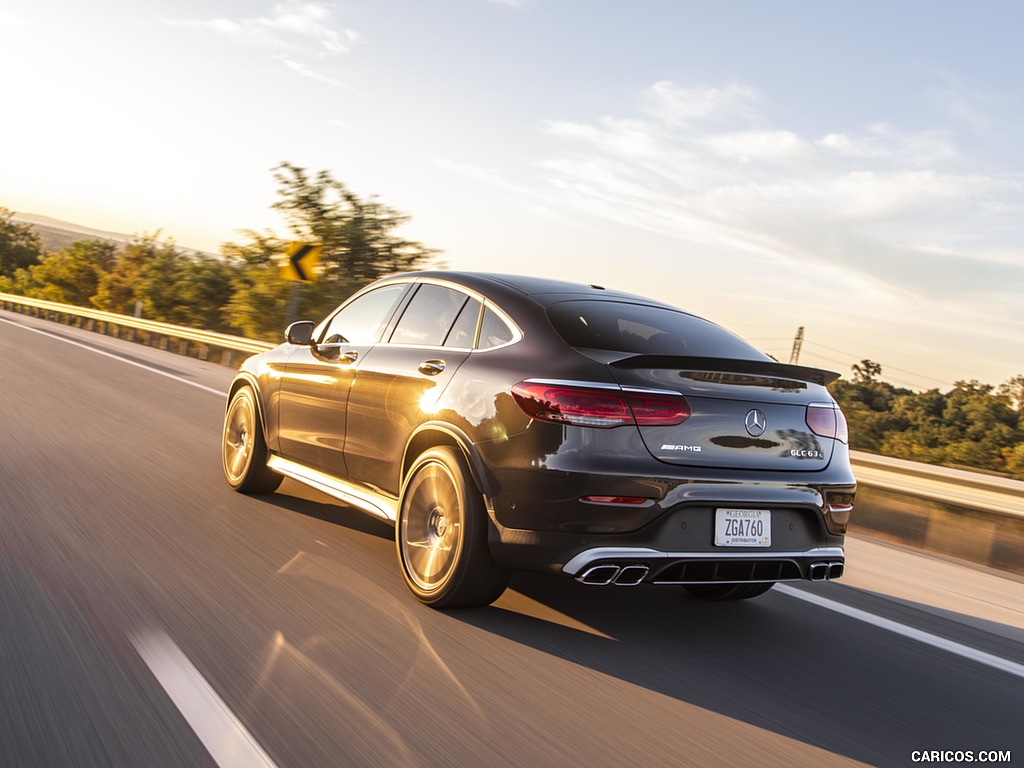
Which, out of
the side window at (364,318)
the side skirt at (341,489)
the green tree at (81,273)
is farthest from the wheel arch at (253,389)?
the green tree at (81,273)

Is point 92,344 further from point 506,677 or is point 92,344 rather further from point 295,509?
point 506,677

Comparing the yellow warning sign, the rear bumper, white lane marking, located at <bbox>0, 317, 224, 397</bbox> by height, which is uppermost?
the yellow warning sign

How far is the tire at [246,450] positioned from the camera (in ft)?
23.5

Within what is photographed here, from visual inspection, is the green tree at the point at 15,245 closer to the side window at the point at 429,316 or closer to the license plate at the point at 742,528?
the side window at the point at 429,316

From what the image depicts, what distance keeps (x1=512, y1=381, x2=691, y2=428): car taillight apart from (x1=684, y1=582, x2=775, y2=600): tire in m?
1.58

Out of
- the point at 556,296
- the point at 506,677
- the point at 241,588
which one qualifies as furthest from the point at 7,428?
the point at 506,677

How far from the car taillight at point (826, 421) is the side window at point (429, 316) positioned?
1.80 metres

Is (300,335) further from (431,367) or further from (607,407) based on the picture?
(607,407)

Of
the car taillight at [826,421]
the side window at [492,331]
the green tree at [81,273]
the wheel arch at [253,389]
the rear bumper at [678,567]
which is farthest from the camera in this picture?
the green tree at [81,273]

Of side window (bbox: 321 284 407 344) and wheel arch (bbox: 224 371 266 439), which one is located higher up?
side window (bbox: 321 284 407 344)

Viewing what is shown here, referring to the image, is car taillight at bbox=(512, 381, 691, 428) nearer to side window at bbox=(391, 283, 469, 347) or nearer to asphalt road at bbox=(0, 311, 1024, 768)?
asphalt road at bbox=(0, 311, 1024, 768)

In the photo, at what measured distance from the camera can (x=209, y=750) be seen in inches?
122

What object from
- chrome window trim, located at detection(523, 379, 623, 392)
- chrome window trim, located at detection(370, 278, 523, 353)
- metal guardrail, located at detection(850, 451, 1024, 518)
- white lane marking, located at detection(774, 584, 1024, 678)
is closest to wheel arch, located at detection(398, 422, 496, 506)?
chrome window trim, located at detection(370, 278, 523, 353)

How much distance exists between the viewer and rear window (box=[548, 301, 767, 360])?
4.66 metres
